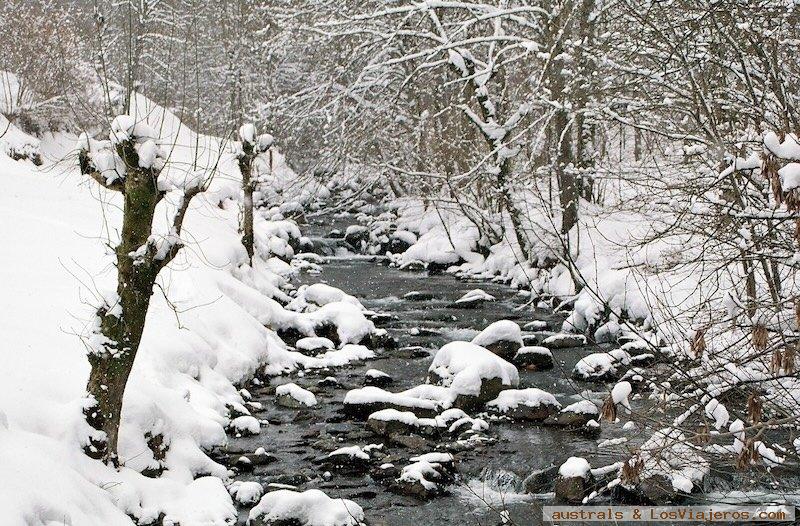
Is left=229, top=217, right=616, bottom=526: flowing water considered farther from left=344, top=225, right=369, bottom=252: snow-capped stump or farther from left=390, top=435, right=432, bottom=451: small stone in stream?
left=344, top=225, right=369, bottom=252: snow-capped stump

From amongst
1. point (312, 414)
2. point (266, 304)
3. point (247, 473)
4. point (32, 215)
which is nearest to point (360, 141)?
point (266, 304)

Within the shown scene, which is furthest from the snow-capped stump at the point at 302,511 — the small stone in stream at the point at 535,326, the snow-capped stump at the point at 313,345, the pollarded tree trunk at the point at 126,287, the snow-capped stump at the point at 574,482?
the small stone in stream at the point at 535,326

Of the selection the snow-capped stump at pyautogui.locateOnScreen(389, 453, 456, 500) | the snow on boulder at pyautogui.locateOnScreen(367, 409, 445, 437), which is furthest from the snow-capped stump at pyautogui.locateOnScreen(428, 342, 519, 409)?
the snow-capped stump at pyautogui.locateOnScreen(389, 453, 456, 500)

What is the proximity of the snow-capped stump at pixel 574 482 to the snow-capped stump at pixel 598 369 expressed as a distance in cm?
375

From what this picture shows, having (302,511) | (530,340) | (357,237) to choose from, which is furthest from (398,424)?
(357,237)

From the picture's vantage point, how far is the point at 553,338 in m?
14.2

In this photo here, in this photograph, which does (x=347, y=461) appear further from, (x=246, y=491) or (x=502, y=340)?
(x=502, y=340)

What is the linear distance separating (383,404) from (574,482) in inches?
131

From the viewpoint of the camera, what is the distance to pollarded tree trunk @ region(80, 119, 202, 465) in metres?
6.79

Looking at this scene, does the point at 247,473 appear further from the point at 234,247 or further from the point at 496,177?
the point at 496,177

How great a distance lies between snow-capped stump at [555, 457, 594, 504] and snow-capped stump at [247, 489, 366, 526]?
211 cm

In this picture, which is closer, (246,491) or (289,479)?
(246,491)

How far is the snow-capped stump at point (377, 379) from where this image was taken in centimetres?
1241

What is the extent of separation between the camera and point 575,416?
10.5 meters
